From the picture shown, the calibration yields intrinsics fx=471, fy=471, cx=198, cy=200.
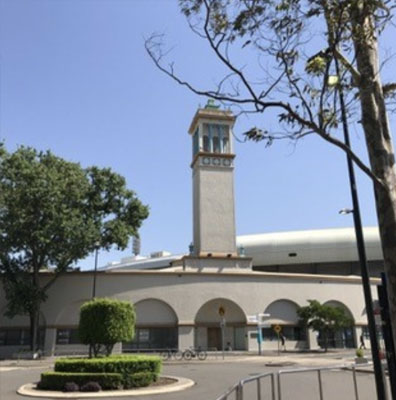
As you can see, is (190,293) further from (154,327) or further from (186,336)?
(154,327)

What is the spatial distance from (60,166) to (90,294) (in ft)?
36.1

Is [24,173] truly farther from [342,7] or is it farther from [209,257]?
[342,7]

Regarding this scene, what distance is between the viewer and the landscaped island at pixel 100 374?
1659 centimetres

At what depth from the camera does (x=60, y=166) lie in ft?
128

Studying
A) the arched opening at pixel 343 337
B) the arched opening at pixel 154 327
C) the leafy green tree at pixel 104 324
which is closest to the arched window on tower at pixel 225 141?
the arched opening at pixel 154 327

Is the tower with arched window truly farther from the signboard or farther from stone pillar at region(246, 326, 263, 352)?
stone pillar at region(246, 326, 263, 352)

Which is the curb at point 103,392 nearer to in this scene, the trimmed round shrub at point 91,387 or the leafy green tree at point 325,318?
the trimmed round shrub at point 91,387

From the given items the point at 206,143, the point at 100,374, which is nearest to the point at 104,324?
the point at 100,374

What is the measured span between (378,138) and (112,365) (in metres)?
14.1

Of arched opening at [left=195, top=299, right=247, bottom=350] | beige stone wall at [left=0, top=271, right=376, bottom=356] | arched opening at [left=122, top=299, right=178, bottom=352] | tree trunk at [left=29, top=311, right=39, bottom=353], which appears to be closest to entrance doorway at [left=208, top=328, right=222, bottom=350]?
arched opening at [left=195, top=299, right=247, bottom=350]

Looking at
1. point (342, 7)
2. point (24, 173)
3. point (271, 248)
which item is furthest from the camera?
point (271, 248)

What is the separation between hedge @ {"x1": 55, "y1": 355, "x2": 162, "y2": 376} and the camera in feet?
56.2

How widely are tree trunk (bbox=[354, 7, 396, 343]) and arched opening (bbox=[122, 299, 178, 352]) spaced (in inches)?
1443

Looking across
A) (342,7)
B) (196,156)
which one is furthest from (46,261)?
(342,7)
